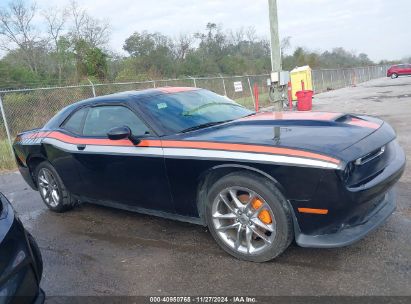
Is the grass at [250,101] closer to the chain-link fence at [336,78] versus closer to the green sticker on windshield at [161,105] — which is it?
the chain-link fence at [336,78]

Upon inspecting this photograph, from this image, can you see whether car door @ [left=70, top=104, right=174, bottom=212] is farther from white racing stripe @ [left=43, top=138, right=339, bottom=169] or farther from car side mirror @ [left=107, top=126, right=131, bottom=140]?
car side mirror @ [left=107, top=126, right=131, bottom=140]

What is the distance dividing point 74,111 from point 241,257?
2.87 metres

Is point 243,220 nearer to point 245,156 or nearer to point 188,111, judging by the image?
point 245,156

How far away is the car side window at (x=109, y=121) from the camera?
411 cm

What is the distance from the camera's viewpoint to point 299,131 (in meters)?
3.44

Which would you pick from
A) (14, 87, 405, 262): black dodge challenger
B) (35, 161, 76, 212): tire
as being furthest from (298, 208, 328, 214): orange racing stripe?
(35, 161, 76, 212): tire

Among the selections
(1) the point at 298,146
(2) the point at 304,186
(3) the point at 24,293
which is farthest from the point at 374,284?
(3) the point at 24,293

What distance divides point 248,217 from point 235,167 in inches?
17.5

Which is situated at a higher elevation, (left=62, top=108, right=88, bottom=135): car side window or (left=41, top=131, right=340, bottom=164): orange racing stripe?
(left=62, top=108, right=88, bottom=135): car side window

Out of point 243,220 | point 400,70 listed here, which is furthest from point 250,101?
point 400,70

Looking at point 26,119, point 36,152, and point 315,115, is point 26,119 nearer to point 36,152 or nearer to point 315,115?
point 36,152

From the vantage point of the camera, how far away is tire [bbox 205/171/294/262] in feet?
10.3

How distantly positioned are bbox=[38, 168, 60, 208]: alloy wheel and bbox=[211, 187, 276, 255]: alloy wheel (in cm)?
271

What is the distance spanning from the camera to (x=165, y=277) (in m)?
3.34
